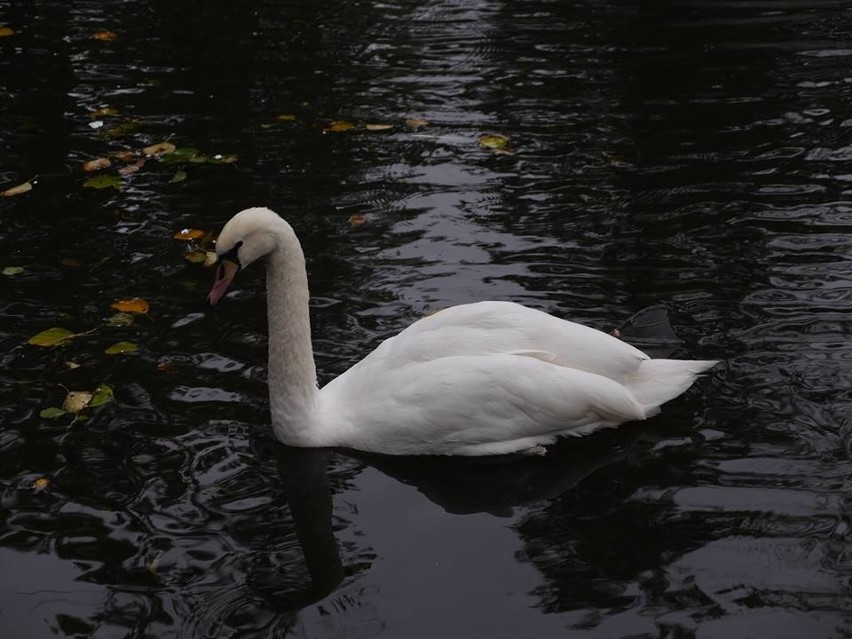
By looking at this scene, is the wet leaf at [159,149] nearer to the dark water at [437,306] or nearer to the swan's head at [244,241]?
the dark water at [437,306]

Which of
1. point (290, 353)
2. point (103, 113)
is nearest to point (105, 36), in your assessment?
point (103, 113)

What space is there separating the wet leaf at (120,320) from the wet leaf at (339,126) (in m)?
3.55

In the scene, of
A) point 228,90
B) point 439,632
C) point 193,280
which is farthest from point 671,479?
point 228,90

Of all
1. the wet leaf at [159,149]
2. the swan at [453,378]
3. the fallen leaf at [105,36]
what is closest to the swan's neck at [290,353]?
the swan at [453,378]

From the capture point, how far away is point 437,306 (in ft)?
23.3

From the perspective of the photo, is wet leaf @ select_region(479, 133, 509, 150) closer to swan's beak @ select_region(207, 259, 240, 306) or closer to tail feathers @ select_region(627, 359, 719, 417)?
tail feathers @ select_region(627, 359, 719, 417)

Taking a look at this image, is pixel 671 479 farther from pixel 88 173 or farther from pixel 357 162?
pixel 88 173

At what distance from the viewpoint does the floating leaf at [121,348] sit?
6.67m

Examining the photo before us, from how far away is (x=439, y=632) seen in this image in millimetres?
4488

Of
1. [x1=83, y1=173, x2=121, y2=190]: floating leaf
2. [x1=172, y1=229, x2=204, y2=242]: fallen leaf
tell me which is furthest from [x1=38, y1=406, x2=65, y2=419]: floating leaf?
[x1=83, y1=173, x2=121, y2=190]: floating leaf

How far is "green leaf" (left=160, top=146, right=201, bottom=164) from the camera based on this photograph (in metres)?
9.45

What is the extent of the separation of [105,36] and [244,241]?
8451mm

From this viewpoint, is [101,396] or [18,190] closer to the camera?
[101,396]

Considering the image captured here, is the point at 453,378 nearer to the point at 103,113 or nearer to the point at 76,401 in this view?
the point at 76,401
